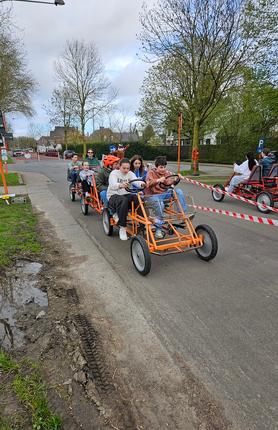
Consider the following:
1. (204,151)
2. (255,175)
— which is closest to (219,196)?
(255,175)

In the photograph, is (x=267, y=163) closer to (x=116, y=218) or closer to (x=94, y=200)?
(x=94, y=200)

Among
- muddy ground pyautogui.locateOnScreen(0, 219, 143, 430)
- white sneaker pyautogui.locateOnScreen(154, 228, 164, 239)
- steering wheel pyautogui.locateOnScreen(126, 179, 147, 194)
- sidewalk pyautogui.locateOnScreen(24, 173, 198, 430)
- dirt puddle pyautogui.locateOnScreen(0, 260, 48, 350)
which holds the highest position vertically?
steering wheel pyautogui.locateOnScreen(126, 179, 147, 194)

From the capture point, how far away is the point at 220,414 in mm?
1811

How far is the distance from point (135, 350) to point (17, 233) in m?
4.09

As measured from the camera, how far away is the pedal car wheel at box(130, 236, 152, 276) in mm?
3664

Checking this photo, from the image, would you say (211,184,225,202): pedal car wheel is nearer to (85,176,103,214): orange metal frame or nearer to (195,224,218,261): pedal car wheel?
(85,176,103,214): orange metal frame

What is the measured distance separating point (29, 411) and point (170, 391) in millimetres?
972

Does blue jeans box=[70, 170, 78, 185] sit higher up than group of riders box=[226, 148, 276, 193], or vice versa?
group of riders box=[226, 148, 276, 193]

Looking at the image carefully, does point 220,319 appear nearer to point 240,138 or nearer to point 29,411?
point 29,411

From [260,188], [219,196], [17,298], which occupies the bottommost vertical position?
[17,298]

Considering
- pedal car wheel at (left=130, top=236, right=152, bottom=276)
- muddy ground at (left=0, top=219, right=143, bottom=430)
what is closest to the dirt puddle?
muddy ground at (left=0, top=219, right=143, bottom=430)

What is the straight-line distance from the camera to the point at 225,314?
2.88 metres

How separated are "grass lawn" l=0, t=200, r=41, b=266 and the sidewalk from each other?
0.95 metres

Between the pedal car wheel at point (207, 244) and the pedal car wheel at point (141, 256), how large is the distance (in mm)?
981
